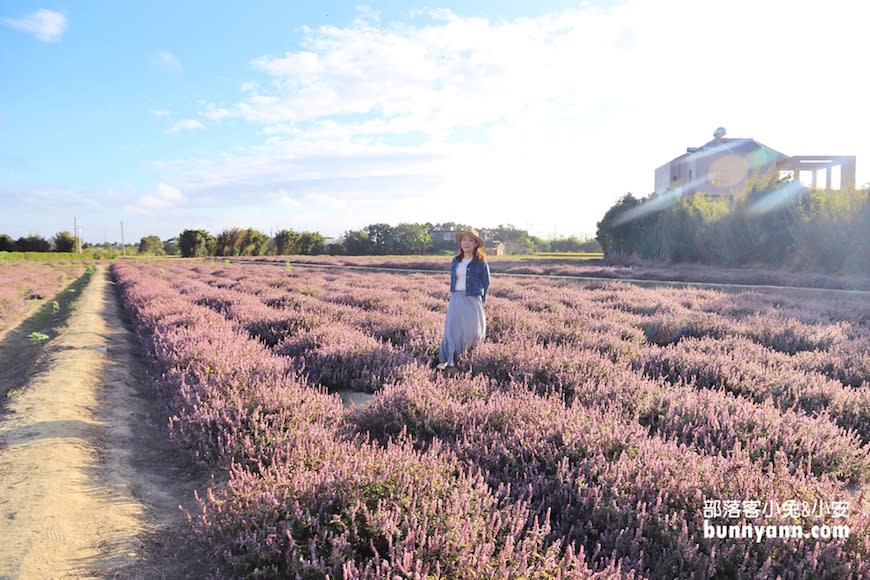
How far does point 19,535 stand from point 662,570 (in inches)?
121

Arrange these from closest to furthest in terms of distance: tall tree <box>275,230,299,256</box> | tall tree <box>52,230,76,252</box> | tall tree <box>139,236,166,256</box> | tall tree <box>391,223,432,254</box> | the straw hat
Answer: the straw hat
tall tree <box>52,230,76,252</box>
tall tree <box>275,230,299,256</box>
tall tree <box>391,223,432,254</box>
tall tree <box>139,236,166,256</box>

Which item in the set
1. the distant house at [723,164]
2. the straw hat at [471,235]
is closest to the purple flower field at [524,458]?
the straw hat at [471,235]

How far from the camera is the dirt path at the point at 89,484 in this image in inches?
91.5

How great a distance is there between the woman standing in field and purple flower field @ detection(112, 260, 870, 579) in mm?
362

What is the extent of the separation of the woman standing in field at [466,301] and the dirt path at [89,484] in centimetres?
311

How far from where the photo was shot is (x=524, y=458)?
287 cm

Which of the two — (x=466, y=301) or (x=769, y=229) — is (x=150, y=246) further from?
(x=466, y=301)

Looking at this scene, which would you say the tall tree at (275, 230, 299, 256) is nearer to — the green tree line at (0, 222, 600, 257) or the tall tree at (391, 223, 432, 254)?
the green tree line at (0, 222, 600, 257)

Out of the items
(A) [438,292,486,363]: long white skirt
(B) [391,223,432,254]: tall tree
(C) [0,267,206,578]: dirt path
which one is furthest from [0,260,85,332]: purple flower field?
(B) [391,223,432,254]: tall tree

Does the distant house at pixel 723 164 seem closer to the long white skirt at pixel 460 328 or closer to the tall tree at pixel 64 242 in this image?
the long white skirt at pixel 460 328

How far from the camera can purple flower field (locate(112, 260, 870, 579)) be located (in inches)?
79.9

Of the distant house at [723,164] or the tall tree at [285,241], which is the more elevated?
Result: the distant house at [723,164]

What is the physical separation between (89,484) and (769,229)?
26680 millimetres

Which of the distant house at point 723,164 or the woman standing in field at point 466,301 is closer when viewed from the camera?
the woman standing in field at point 466,301
